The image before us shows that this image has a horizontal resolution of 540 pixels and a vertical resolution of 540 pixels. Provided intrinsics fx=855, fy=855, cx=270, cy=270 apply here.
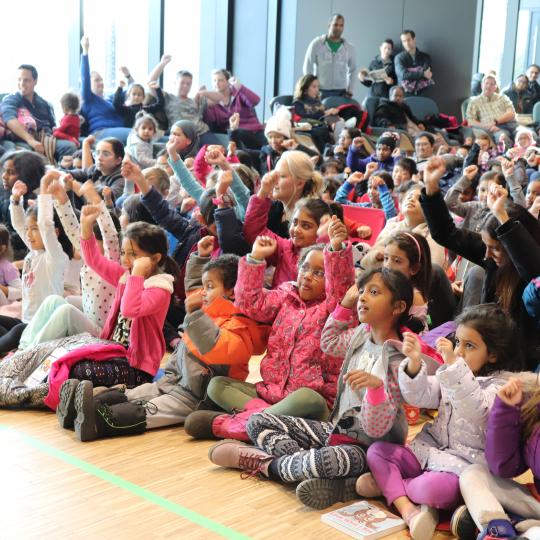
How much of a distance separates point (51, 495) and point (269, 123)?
15.1 feet

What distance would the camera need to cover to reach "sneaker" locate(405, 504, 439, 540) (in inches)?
94.3

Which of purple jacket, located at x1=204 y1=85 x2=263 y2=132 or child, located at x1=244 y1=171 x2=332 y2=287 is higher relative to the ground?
purple jacket, located at x1=204 y1=85 x2=263 y2=132

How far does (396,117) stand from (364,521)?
24.1 feet

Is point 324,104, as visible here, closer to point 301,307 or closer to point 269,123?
point 269,123

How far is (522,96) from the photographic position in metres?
10.7

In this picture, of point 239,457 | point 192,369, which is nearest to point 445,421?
point 239,457

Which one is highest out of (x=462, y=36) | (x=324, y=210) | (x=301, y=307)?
(x=462, y=36)

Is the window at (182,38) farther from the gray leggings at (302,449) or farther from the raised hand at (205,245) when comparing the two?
the gray leggings at (302,449)

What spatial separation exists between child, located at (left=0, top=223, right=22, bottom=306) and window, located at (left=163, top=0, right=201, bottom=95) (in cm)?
552

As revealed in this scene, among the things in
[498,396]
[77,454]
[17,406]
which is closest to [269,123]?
[17,406]

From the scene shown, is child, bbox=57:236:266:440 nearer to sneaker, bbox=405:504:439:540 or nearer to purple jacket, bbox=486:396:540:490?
sneaker, bbox=405:504:439:540

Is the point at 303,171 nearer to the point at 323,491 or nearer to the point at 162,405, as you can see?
the point at 162,405

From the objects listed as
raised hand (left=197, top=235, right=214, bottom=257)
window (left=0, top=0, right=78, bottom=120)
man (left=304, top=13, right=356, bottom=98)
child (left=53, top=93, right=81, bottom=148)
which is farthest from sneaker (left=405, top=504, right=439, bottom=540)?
man (left=304, top=13, right=356, bottom=98)

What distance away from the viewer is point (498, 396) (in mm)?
2367
